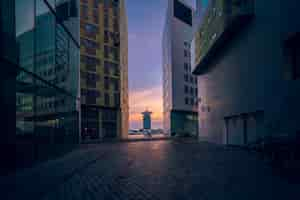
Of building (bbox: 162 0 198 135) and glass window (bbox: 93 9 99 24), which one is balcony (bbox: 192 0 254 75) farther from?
glass window (bbox: 93 9 99 24)

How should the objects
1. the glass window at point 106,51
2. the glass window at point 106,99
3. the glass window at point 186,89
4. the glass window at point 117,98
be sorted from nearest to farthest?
the glass window at point 106,99 → the glass window at point 106,51 → the glass window at point 117,98 → the glass window at point 186,89

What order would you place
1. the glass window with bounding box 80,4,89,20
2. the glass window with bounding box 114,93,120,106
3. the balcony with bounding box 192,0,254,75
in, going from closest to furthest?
the balcony with bounding box 192,0,254,75 < the glass window with bounding box 80,4,89,20 < the glass window with bounding box 114,93,120,106

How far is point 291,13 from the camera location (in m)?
10.5

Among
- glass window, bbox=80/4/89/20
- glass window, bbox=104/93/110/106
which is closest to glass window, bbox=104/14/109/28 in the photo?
glass window, bbox=80/4/89/20

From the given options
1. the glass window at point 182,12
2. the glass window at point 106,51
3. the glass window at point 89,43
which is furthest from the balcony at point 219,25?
the glass window at point 182,12

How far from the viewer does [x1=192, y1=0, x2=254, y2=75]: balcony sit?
15.0 m

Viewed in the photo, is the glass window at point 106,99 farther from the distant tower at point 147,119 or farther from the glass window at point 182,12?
the distant tower at point 147,119

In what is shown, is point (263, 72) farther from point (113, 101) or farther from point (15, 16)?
point (113, 101)

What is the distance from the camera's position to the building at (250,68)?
427 inches

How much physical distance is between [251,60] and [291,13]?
15.5ft

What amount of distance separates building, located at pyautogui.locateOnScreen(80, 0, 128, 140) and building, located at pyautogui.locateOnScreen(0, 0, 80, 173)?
1804 cm

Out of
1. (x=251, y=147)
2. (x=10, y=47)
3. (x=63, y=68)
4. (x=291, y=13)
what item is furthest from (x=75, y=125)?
(x=291, y=13)

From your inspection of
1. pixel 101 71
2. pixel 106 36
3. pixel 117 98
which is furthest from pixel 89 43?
pixel 117 98

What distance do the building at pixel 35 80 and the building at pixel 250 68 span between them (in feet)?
46.7
